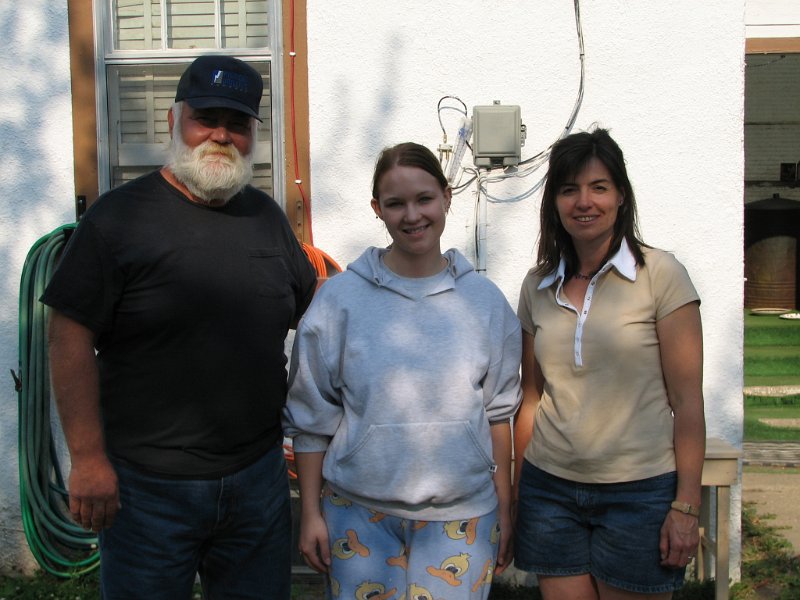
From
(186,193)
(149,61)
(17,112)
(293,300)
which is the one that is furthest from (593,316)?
(17,112)

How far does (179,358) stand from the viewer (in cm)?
210

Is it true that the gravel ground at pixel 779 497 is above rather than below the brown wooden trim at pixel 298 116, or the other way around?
below

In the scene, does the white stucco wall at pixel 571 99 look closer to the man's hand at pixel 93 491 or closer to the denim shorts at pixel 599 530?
the denim shorts at pixel 599 530

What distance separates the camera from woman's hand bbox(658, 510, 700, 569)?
2020 millimetres

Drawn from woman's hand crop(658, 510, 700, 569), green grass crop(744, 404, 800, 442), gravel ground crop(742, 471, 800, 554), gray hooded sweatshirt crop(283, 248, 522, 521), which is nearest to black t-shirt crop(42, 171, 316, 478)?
gray hooded sweatshirt crop(283, 248, 522, 521)

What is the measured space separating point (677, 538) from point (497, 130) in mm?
2101

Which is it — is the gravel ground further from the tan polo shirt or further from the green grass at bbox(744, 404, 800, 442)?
the tan polo shirt

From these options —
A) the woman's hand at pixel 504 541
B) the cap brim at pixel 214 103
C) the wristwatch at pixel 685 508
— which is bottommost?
the woman's hand at pixel 504 541

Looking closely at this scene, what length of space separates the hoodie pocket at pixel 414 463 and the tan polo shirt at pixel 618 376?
0.97 feet

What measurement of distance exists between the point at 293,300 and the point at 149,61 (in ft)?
6.71

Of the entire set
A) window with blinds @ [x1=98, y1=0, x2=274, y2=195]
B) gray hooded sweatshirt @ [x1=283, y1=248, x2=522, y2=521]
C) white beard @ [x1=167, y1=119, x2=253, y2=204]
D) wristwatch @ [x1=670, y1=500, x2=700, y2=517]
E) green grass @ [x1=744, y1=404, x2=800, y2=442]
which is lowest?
green grass @ [x1=744, y1=404, x2=800, y2=442]

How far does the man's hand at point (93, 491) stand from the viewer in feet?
6.63

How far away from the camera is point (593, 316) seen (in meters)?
2.08

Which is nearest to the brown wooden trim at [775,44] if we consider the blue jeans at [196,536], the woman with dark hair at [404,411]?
the woman with dark hair at [404,411]
